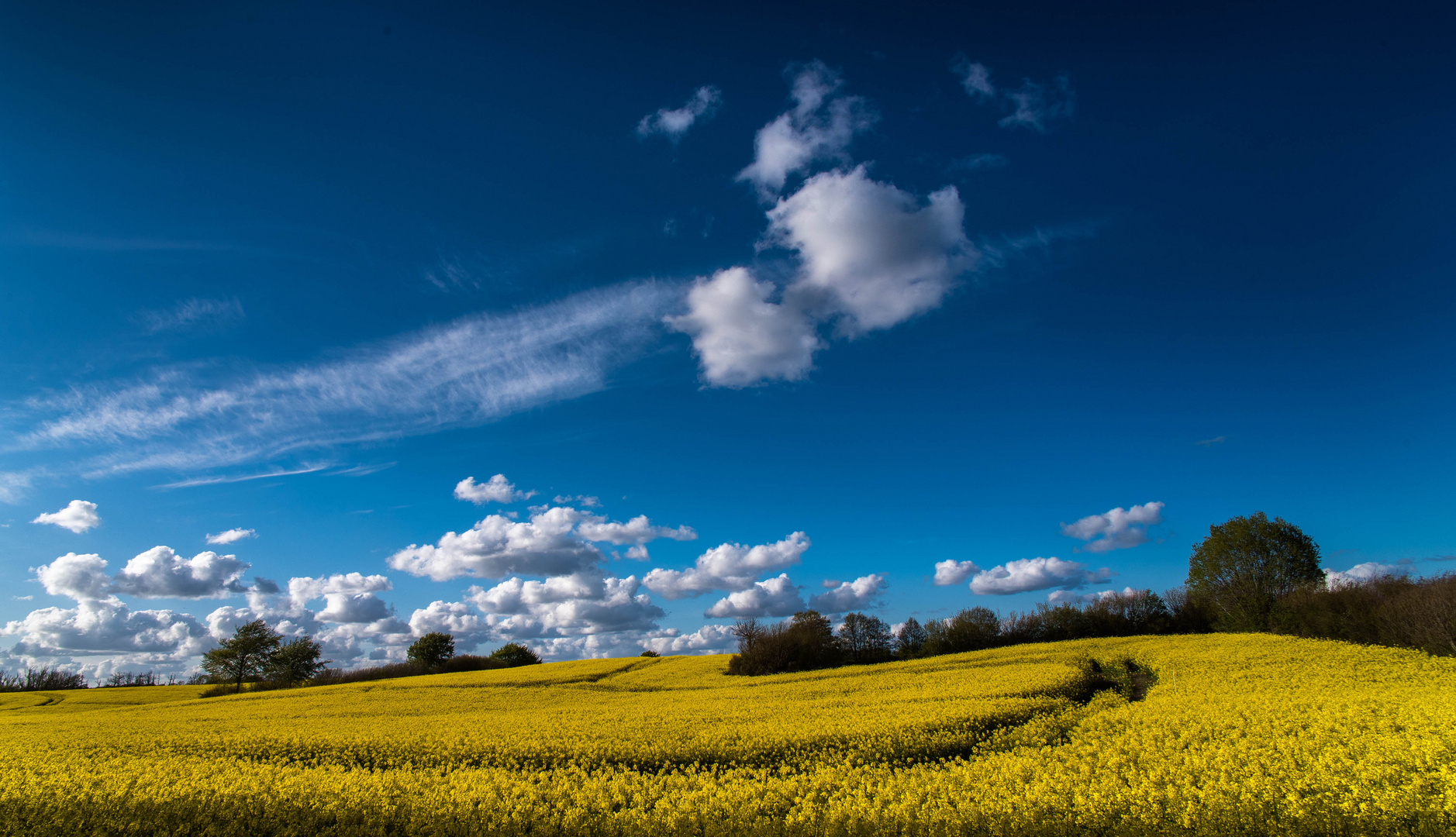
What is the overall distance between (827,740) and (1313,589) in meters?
59.8

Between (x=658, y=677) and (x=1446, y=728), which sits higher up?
(x=1446, y=728)

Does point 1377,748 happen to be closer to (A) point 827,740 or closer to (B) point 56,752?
(A) point 827,740

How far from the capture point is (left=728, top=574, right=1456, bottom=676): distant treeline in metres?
36.8

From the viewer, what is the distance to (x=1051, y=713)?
73.9 ft

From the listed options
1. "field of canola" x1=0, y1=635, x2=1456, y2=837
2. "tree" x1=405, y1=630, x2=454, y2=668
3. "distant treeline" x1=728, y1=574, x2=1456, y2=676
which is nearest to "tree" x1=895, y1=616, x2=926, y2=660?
"distant treeline" x1=728, y1=574, x2=1456, y2=676

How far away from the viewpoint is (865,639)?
201 feet

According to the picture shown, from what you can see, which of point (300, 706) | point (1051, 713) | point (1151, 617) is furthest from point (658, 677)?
point (1151, 617)

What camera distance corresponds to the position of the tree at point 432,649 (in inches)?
3162

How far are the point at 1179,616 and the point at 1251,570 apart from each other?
805 centimetres

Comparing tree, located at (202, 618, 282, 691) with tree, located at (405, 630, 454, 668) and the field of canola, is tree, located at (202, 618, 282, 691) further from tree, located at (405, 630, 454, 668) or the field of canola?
the field of canola

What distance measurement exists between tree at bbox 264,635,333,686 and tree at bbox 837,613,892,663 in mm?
63613

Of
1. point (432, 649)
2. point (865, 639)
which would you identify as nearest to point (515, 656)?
point (432, 649)

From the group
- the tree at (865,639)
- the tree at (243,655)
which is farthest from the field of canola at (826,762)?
the tree at (243,655)

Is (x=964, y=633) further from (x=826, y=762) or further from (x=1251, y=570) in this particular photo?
(x=826, y=762)
